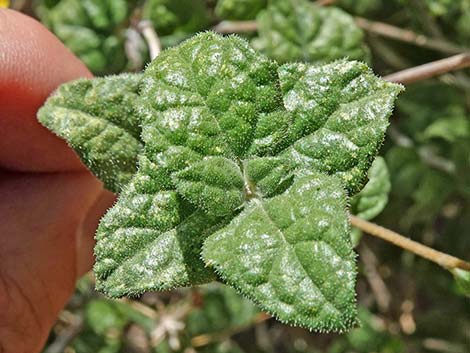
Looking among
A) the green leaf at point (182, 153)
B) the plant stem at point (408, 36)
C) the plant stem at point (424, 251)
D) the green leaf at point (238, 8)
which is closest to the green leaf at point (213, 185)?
the green leaf at point (182, 153)

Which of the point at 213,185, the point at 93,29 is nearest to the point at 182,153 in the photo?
the point at 213,185

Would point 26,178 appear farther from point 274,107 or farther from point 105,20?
point 274,107

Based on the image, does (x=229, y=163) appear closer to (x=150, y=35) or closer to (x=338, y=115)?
(x=338, y=115)

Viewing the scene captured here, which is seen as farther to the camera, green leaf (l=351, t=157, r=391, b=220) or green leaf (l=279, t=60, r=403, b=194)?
green leaf (l=351, t=157, r=391, b=220)

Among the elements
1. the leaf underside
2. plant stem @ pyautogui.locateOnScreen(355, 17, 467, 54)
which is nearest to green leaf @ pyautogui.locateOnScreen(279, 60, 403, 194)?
the leaf underside

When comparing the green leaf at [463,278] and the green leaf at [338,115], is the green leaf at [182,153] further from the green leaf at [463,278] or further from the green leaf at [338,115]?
the green leaf at [463,278]

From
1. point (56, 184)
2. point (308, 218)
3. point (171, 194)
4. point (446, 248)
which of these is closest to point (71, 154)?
point (56, 184)

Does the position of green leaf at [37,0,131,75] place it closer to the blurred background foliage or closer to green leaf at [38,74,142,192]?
the blurred background foliage
